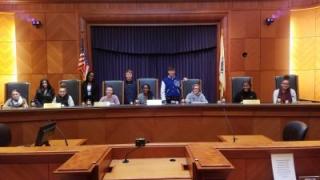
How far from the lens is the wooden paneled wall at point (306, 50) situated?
28.3 ft

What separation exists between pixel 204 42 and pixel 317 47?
2.67 meters

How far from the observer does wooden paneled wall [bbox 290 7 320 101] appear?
8.63 meters

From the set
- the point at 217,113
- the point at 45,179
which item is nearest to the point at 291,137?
the point at 217,113

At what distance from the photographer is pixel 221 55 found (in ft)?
29.5

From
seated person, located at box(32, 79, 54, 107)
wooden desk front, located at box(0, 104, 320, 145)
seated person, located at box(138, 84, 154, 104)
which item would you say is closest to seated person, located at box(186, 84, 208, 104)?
seated person, located at box(138, 84, 154, 104)

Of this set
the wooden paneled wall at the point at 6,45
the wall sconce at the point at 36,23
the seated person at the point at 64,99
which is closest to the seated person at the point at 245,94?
the seated person at the point at 64,99

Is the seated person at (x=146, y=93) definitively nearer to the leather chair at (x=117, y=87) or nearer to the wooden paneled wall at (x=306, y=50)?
the leather chair at (x=117, y=87)

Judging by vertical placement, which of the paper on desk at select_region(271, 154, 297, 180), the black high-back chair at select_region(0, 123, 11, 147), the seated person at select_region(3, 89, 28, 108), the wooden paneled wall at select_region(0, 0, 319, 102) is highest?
the wooden paneled wall at select_region(0, 0, 319, 102)

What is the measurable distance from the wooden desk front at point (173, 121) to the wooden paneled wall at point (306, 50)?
4.27m

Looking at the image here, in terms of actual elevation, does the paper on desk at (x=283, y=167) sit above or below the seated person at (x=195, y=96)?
below

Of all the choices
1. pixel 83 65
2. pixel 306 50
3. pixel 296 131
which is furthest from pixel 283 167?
pixel 306 50

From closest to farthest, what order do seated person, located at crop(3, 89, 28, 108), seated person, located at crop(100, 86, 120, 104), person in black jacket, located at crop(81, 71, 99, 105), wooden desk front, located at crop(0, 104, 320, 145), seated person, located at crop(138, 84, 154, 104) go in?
wooden desk front, located at crop(0, 104, 320, 145) → seated person, located at crop(3, 89, 28, 108) → seated person, located at crop(100, 86, 120, 104) → seated person, located at crop(138, 84, 154, 104) → person in black jacket, located at crop(81, 71, 99, 105)

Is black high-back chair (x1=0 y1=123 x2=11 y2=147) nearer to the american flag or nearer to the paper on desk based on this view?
the paper on desk

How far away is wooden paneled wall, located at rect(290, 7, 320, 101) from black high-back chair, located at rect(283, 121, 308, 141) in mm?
5266
